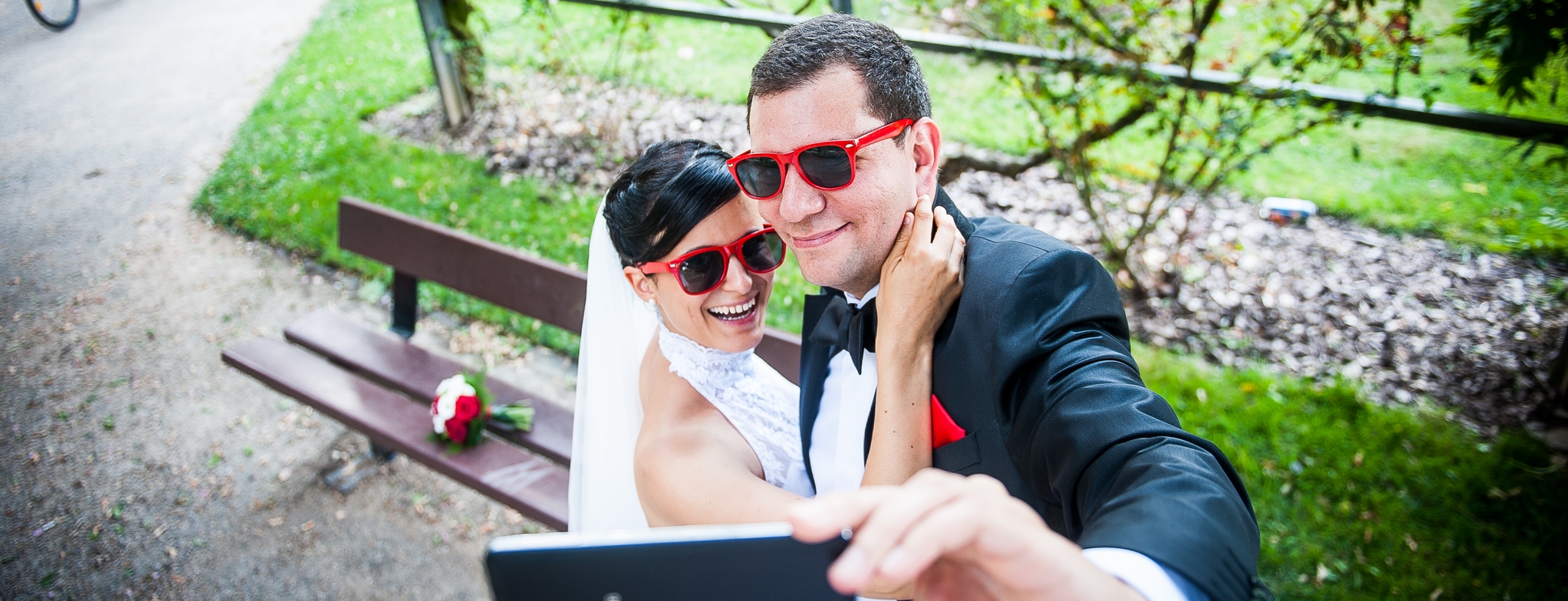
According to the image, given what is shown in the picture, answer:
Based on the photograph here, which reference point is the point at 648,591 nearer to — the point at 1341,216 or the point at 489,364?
the point at 489,364

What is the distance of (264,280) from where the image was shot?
19.1 ft

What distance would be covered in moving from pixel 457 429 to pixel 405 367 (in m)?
0.82

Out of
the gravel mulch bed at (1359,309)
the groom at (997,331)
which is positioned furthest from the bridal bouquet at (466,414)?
the gravel mulch bed at (1359,309)

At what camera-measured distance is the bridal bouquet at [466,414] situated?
337 centimetres

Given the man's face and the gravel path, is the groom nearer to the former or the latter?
the man's face

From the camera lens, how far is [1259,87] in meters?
4.40

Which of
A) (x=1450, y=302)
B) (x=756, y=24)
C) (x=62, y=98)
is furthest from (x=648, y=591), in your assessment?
(x=62, y=98)

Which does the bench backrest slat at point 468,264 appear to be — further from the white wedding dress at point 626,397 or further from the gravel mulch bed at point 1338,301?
the gravel mulch bed at point 1338,301

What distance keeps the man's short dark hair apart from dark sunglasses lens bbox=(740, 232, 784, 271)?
1.62ft

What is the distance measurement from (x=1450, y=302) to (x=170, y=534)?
726cm

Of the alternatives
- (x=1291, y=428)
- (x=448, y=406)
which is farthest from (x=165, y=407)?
(x=1291, y=428)

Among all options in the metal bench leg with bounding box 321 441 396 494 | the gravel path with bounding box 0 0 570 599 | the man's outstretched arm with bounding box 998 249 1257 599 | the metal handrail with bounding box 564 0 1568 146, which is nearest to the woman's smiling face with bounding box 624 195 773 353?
the man's outstretched arm with bounding box 998 249 1257 599

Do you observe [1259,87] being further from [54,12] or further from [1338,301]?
[54,12]

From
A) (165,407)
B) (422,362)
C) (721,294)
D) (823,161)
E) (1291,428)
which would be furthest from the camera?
(165,407)
